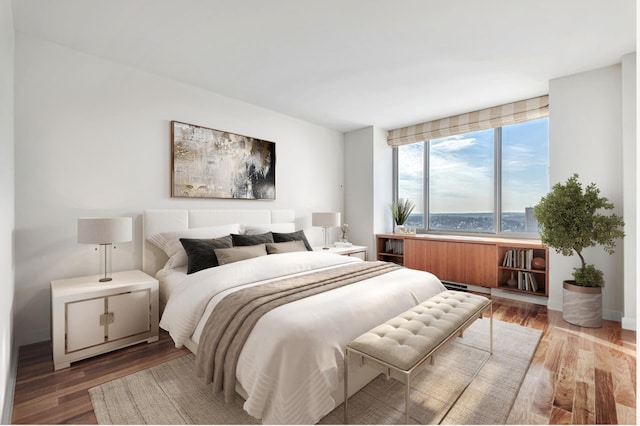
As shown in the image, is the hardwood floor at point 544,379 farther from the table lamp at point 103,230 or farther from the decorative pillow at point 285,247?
the decorative pillow at point 285,247

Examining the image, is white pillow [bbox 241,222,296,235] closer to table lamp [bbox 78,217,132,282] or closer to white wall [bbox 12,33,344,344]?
white wall [bbox 12,33,344,344]

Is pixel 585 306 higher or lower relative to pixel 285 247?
lower

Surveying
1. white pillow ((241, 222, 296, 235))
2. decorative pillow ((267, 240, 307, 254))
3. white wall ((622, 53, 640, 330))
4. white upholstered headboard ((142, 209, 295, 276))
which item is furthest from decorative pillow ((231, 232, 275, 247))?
white wall ((622, 53, 640, 330))

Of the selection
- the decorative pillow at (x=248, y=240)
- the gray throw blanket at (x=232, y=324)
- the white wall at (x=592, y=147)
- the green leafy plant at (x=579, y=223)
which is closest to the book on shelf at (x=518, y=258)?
the white wall at (x=592, y=147)

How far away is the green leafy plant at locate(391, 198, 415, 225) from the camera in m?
5.29

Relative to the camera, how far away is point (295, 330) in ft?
5.22

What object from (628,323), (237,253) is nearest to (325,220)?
(237,253)

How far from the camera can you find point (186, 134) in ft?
11.0

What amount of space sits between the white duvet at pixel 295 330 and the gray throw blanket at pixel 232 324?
0.06 m

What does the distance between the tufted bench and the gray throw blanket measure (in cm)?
56

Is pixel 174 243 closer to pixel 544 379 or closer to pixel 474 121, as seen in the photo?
pixel 544 379

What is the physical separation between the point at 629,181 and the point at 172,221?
4.52 meters

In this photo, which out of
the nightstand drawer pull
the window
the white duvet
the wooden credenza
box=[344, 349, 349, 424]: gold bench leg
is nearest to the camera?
the white duvet

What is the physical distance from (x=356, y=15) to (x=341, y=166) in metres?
3.30
